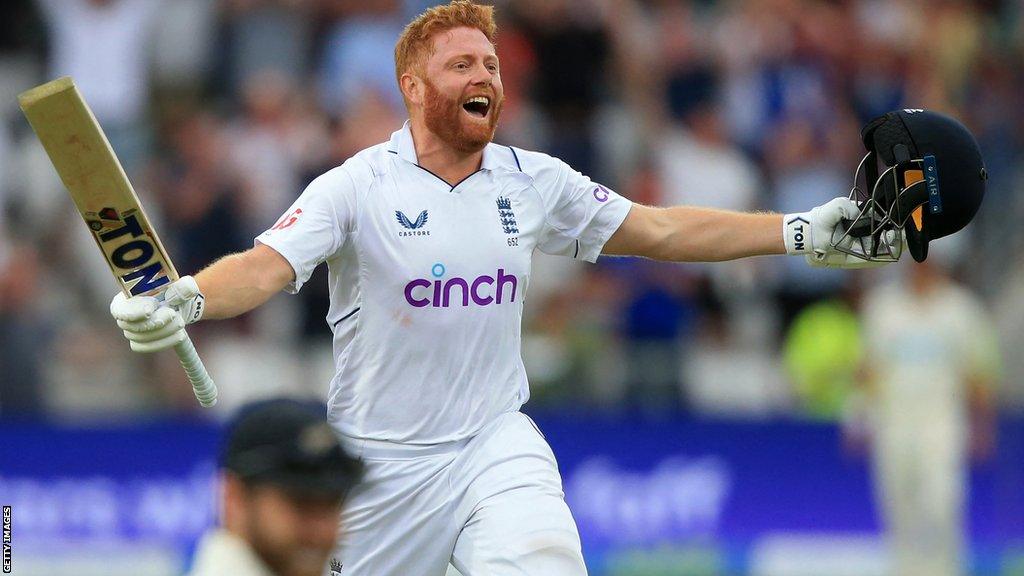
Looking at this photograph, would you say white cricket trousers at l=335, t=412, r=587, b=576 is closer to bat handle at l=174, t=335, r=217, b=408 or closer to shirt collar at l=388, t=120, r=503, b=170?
bat handle at l=174, t=335, r=217, b=408

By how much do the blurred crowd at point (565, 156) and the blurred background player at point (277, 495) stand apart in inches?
333

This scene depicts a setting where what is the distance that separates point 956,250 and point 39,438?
7314 millimetres

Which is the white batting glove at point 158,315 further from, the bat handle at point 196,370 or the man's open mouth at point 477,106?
the man's open mouth at point 477,106

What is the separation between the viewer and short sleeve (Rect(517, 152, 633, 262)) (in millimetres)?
6730

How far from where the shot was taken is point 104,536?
12086mm

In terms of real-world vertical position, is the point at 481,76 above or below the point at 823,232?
Result: above

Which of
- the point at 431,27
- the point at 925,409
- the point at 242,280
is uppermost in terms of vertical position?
the point at 431,27

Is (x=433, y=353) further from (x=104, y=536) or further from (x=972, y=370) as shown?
(x=972, y=370)

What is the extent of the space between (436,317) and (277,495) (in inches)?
109

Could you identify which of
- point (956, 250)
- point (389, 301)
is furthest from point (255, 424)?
point (956, 250)

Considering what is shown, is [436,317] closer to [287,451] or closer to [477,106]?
[477,106]

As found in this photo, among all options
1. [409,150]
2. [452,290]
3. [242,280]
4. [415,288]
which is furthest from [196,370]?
[409,150]

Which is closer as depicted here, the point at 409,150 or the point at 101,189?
the point at 101,189

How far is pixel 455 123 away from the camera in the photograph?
6492mm
